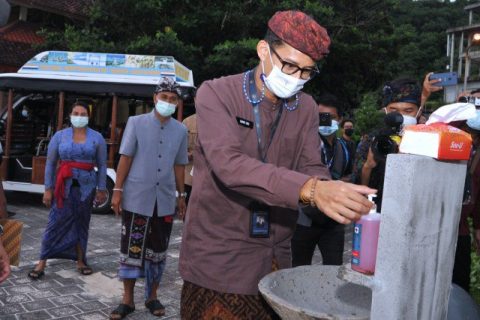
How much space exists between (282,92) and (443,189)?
0.85 m

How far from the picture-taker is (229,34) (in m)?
14.7

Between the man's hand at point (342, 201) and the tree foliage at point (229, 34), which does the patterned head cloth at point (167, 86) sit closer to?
the man's hand at point (342, 201)

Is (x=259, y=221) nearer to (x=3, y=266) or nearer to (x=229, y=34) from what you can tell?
(x=3, y=266)

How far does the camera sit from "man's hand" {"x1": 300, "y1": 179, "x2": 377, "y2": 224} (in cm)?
148

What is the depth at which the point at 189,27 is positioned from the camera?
13.9m

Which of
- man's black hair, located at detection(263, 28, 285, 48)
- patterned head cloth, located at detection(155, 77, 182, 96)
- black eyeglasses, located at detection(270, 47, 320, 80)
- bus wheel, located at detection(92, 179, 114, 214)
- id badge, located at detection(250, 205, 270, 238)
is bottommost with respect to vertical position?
bus wheel, located at detection(92, 179, 114, 214)

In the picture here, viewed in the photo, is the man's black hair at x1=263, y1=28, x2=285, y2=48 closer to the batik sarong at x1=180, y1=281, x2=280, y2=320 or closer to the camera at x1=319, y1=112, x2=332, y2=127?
the batik sarong at x1=180, y1=281, x2=280, y2=320

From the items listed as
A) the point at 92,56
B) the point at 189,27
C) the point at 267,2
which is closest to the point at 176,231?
the point at 92,56

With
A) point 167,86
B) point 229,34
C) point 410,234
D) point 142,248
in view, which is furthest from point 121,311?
point 229,34

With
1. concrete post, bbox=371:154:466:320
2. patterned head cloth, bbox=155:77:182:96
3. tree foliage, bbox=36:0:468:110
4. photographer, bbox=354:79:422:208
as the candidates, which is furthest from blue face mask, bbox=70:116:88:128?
tree foliage, bbox=36:0:468:110

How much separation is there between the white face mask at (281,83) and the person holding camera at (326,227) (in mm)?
1654

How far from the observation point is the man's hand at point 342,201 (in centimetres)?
148

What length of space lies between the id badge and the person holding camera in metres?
1.55

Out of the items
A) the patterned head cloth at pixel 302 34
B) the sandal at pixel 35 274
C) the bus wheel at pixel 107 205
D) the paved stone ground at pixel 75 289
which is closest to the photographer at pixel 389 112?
the patterned head cloth at pixel 302 34
